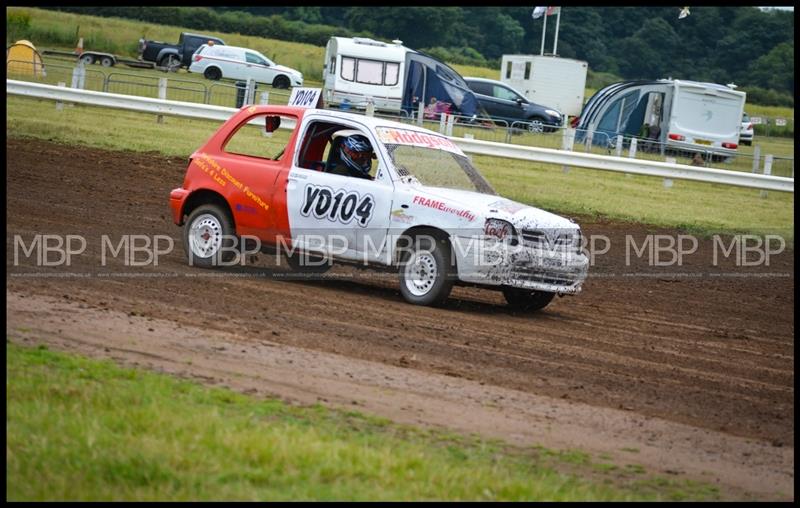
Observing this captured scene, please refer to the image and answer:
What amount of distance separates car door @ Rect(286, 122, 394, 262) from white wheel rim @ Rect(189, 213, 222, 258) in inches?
36.1

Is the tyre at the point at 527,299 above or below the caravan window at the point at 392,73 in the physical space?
below

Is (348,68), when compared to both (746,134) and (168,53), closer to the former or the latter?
(168,53)

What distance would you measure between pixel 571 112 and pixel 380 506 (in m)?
47.5

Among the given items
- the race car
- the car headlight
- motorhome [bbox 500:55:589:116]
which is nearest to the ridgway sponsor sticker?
the race car

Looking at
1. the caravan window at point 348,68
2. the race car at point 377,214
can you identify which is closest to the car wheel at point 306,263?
the race car at point 377,214

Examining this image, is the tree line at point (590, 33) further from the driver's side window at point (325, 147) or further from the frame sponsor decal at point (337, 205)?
the frame sponsor decal at point (337, 205)

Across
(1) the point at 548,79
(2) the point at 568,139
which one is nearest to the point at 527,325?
(2) the point at 568,139

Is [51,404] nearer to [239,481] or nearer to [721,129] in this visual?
[239,481]

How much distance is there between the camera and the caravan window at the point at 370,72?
41.5 metres

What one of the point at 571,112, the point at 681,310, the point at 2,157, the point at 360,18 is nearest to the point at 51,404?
the point at 681,310

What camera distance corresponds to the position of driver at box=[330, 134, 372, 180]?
12.0 meters

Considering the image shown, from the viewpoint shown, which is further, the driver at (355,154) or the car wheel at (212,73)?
the car wheel at (212,73)

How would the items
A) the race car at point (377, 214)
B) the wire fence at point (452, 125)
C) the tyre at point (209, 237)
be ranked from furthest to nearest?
the wire fence at point (452, 125), the tyre at point (209, 237), the race car at point (377, 214)

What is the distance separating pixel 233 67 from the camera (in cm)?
4822
